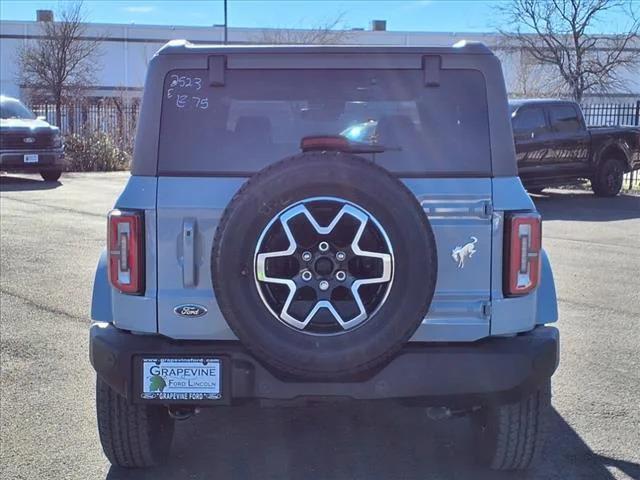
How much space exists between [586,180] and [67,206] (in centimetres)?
1002

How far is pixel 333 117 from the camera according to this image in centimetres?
347

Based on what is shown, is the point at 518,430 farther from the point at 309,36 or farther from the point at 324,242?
the point at 309,36

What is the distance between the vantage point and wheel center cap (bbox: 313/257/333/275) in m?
3.04

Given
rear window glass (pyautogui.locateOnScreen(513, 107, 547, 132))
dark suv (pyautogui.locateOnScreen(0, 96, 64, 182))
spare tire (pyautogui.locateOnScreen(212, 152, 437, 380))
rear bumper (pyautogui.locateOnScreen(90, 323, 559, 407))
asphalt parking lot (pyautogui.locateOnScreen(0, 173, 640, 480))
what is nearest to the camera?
spare tire (pyautogui.locateOnScreen(212, 152, 437, 380))

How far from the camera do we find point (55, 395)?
4.76 m

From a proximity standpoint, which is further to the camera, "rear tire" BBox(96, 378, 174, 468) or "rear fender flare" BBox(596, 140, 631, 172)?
"rear fender flare" BBox(596, 140, 631, 172)

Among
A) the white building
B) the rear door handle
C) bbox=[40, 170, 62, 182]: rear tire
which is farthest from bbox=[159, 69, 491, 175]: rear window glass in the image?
the white building

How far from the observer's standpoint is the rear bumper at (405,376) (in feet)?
10.4

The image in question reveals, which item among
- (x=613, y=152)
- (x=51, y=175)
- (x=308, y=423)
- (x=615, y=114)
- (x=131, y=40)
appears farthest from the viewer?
(x=131, y=40)

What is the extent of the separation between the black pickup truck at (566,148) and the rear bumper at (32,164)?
9.77 meters

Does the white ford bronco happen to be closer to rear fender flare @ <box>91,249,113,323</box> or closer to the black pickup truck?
rear fender flare @ <box>91,249,113,323</box>

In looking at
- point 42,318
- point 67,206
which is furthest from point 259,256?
point 67,206

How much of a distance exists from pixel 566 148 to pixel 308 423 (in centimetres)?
1167

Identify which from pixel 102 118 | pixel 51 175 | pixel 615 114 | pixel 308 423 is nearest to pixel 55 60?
pixel 102 118
